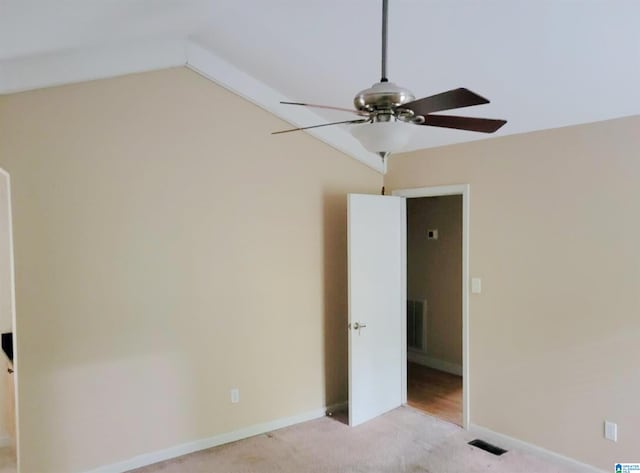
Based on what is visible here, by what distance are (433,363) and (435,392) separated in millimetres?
827

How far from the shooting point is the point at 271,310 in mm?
3678

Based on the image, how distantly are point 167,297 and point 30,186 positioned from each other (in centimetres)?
115

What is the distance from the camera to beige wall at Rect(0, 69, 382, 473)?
2764 millimetres

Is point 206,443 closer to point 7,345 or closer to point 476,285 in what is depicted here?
point 7,345

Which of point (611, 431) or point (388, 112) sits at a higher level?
point (388, 112)

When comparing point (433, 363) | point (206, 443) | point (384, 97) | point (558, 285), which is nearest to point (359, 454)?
point (206, 443)

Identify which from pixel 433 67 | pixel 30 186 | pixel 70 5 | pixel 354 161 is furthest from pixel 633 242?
pixel 30 186

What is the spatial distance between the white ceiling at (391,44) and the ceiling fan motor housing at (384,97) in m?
0.83

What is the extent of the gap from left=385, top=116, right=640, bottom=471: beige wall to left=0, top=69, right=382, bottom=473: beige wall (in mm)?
1411

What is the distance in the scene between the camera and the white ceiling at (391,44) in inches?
84.4

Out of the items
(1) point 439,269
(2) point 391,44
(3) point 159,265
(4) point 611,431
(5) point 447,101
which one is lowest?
(4) point 611,431

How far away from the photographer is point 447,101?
157 centimetres

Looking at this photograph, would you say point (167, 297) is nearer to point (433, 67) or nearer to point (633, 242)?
point (433, 67)

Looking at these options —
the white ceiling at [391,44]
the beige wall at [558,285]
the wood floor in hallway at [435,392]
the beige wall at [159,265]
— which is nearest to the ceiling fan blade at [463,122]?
the white ceiling at [391,44]
